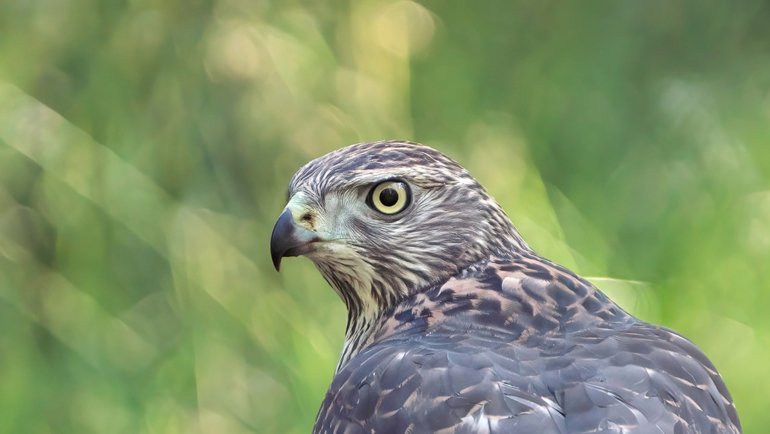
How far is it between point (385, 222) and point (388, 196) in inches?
2.2

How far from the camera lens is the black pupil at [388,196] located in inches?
97.7

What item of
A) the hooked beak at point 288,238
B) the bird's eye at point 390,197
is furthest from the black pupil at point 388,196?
the hooked beak at point 288,238

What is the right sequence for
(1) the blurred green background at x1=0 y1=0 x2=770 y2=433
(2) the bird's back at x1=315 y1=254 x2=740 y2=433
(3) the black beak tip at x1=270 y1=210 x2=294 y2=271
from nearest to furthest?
1. (2) the bird's back at x1=315 y1=254 x2=740 y2=433
2. (3) the black beak tip at x1=270 y1=210 x2=294 y2=271
3. (1) the blurred green background at x1=0 y1=0 x2=770 y2=433

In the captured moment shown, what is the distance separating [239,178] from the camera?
4.86m

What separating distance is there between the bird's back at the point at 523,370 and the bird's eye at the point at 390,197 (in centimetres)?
19

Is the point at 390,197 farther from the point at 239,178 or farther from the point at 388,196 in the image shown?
the point at 239,178

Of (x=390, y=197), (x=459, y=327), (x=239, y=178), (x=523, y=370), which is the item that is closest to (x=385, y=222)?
(x=390, y=197)

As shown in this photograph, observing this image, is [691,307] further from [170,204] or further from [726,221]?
[170,204]

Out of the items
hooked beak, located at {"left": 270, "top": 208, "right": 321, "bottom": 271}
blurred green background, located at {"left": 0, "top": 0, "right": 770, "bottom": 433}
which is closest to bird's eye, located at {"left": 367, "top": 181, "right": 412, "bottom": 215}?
hooked beak, located at {"left": 270, "top": 208, "right": 321, "bottom": 271}

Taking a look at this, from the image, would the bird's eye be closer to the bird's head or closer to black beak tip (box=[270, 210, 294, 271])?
the bird's head

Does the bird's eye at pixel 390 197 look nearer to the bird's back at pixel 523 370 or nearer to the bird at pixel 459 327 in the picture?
the bird at pixel 459 327

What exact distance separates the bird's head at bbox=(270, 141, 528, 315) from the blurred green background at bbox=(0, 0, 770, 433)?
5.61 feet

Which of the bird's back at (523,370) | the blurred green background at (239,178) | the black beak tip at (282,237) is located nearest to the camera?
the bird's back at (523,370)

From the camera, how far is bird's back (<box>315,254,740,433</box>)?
1878 mm
